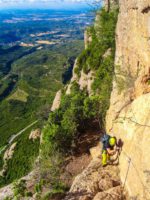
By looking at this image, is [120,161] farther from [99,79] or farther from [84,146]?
[99,79]

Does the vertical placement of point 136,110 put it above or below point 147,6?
below

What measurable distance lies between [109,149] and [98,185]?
2.79 meters

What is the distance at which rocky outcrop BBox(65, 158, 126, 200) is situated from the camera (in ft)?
64.1

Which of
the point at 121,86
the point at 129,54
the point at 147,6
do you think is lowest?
the point at 121,86

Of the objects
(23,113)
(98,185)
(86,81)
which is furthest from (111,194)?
(23,113)

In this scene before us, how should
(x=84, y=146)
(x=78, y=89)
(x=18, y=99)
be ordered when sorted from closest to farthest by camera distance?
(x=84, y=146), (x=78, y=89), (x=18, y=99)

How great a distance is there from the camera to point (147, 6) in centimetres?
1892

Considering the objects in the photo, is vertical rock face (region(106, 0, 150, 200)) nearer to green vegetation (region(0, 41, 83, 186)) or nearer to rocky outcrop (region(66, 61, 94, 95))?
rocky outcrop (region(66, 61, 94, 95))

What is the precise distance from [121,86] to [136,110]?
12.8ft

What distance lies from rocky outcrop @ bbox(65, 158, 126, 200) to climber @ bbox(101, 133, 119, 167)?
47 cm

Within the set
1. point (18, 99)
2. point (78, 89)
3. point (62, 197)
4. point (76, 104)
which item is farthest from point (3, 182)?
point (18, 99)

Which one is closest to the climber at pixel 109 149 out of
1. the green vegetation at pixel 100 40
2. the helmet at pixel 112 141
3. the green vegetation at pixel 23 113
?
the helmet at pixel 112 141

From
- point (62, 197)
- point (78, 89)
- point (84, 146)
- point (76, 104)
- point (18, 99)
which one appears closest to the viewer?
point (62, 197)

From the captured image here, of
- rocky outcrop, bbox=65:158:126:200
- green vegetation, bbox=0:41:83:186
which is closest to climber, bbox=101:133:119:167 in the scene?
rocky outcrop, bbox=65:158:126:200
